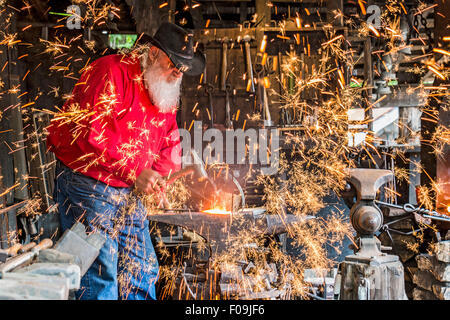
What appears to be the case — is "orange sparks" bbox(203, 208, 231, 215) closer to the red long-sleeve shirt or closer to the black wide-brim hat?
the red long-sleeve shirt

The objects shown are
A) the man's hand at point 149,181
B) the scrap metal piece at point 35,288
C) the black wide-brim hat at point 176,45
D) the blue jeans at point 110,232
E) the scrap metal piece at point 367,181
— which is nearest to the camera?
the scrap metal piece at point 35,288

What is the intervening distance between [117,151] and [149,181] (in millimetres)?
286

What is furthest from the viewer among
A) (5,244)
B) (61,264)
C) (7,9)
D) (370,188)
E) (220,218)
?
(7,9)

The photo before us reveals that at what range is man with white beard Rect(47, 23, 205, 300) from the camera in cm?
275

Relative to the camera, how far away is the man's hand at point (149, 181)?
2.89 meters

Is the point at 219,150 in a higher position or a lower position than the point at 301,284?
higher

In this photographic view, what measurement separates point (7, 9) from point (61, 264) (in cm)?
340

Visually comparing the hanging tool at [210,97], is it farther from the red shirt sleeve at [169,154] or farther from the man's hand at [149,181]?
the man's hand at [149,181]

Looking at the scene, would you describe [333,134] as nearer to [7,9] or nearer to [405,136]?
[7,9]

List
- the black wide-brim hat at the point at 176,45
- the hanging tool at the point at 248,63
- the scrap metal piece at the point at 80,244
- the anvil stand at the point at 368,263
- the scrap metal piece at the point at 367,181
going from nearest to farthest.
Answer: the scrap metal piece at the point at 80,244 → the anvil stand at the point at 368,263 → the scrap metal piece at the point at 367,181 → the black wide-brim hat at the point at 176,45 → the hanging tool at the point at 248,63

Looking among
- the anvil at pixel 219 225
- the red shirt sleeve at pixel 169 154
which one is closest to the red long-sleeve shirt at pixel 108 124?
the red shirt sleeve at pixel 169 154

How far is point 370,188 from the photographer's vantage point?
243cm

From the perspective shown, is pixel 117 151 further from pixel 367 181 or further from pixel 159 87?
pixel 367 181
